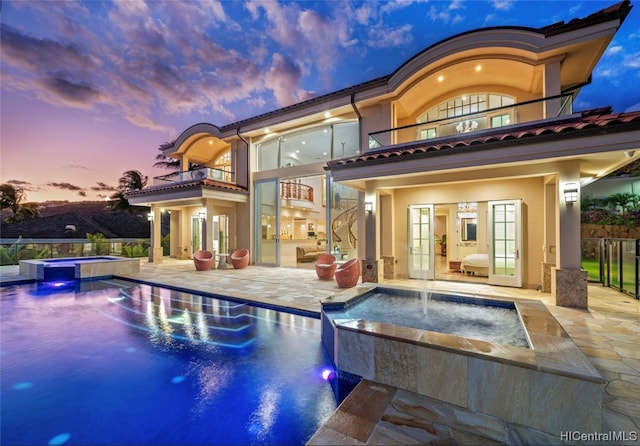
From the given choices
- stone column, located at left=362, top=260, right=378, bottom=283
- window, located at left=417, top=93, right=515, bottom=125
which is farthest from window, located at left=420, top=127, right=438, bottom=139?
stone column, located at left=362, top=260, right=378, bottom=283

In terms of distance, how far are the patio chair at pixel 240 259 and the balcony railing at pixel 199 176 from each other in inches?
145

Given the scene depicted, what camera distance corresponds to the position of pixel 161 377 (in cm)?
347

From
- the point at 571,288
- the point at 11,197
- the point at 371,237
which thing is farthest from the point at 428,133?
the point at 11,197

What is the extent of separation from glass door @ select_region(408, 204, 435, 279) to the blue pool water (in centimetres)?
507

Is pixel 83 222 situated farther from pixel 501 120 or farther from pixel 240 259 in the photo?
pixel 501 120

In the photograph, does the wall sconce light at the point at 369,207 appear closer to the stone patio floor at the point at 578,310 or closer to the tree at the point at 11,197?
the stone patio floor at the point at 578,310

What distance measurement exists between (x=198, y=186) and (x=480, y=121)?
1077cm

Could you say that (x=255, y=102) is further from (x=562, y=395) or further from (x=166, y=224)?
(x=562, y=395)

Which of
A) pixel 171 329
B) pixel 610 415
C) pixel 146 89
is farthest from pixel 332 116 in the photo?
pixel 146 89

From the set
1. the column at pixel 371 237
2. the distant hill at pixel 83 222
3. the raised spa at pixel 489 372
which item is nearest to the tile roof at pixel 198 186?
the column at pixel 371 237

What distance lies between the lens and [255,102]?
3225 cm

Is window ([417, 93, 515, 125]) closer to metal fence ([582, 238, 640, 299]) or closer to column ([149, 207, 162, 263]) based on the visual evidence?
metal fence ([582, 238, 640, 299])

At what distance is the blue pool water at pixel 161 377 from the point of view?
255 centimetres

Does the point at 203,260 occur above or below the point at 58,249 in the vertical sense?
below
